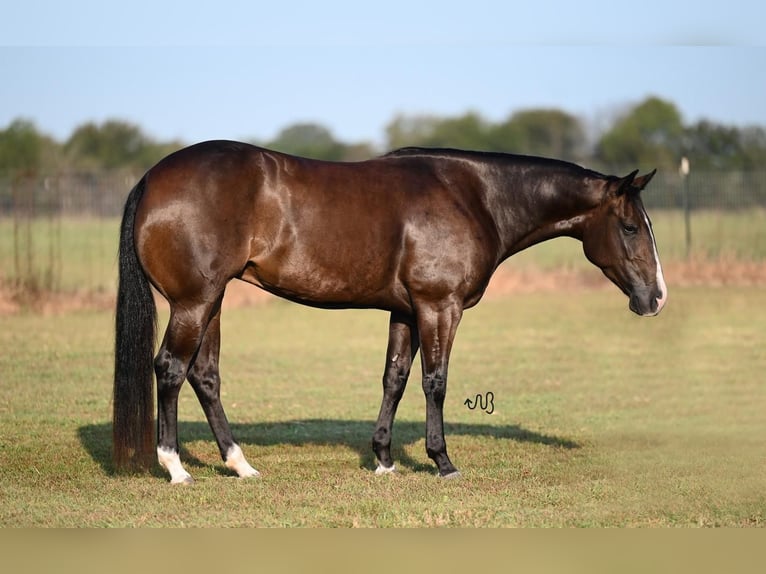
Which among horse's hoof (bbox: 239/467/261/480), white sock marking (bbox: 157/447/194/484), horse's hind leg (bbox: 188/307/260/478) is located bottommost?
horse's hoof (bbox: 239/467/261/480)

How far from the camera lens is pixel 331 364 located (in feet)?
43.3

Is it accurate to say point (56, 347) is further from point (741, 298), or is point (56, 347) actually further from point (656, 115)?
point (656, 115)

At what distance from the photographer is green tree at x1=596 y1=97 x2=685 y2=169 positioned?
43531 millimetres

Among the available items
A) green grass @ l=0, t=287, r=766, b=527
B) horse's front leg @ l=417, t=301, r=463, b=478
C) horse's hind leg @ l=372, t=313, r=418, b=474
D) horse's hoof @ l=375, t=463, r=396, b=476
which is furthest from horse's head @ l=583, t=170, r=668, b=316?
horse's hoof @ l=375, t=463, r=396, b=476

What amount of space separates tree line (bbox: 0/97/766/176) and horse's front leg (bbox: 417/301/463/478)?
1842 centimetres

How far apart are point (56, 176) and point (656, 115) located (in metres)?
33.2

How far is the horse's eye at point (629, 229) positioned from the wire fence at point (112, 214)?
14158 mm

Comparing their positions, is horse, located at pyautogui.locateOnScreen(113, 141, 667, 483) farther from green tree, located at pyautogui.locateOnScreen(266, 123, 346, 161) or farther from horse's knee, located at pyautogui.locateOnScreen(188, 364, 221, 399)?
green tree, located at pyautogui.locateOnScreen(266, 123, 346, 161)

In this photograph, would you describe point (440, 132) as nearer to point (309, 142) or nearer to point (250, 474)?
point (309, 142)

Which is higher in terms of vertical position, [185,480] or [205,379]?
[205,379]

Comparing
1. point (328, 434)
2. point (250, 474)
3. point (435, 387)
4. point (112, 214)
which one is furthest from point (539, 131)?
point (250, 474)

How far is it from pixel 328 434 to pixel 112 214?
1820cm

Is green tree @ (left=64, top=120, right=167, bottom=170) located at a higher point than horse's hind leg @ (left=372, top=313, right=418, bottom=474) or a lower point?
higher

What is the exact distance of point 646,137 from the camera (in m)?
45.9
